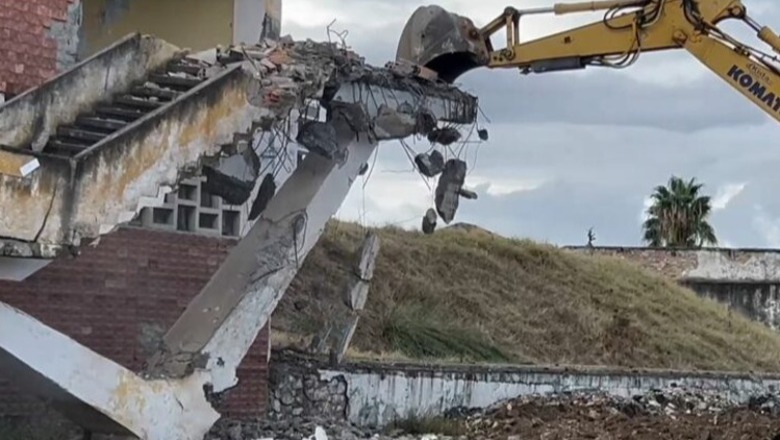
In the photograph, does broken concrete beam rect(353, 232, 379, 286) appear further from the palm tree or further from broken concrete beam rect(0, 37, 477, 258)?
the palm tree

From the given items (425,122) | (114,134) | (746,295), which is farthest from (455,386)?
(746,295)

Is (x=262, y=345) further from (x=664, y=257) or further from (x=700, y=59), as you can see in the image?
(x=664, y=257)

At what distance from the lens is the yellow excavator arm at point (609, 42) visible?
1609 centimetres

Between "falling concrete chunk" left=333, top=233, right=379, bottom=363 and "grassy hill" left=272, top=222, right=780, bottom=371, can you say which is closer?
"falling concrete chunk" left=333, top=233, right=379, bottom=363

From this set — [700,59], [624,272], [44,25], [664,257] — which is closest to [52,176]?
[44,25]

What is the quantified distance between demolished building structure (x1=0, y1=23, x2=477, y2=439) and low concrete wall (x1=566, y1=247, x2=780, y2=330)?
29.2m

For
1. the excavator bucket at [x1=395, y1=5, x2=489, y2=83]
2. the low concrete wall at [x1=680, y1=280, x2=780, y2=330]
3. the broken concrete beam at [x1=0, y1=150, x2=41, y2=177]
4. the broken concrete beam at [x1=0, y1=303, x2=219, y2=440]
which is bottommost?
the broken concrete beam at [x1=0, y1=303, x2=219, y2=440]

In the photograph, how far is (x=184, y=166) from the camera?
11.4m

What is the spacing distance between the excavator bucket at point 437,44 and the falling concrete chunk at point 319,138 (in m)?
2.35

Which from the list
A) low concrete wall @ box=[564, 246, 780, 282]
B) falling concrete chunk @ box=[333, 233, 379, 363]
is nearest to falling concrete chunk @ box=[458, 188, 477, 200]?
falling concrete chunk @ box=[333, 233, 379, 363]

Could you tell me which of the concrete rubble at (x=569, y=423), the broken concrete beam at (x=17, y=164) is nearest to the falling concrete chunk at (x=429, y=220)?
the concrete rubble at (x=569, y=423)

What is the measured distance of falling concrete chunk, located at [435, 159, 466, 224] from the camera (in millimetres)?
14578

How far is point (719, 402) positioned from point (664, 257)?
825 inches

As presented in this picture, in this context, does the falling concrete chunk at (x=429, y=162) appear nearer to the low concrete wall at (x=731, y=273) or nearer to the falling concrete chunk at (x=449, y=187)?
the falling concrete chunk at (x=449, y=187)
